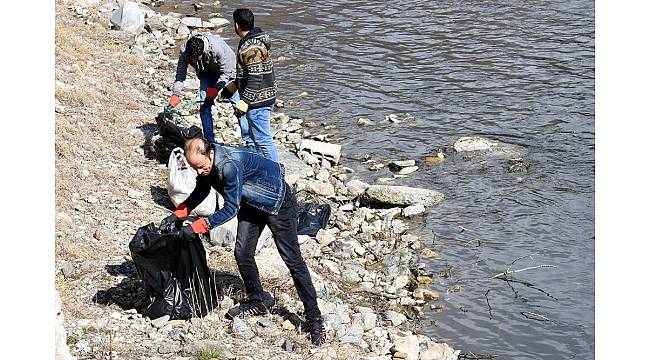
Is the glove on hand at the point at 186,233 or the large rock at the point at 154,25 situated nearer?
the glove on hand at the point at 186,233

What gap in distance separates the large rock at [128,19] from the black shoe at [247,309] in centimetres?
1070

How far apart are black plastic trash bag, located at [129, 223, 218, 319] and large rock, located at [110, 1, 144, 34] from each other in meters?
10.7

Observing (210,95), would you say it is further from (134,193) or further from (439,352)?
(439,352)

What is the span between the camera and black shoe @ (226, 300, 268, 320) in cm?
708

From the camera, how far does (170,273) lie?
6758 mm

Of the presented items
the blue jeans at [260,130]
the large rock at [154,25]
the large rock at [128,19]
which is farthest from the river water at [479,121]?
the blue jeans at [260,130]

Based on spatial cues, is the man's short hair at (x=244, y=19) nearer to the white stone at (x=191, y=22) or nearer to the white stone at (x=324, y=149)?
the white stone at (x=324, y=149)

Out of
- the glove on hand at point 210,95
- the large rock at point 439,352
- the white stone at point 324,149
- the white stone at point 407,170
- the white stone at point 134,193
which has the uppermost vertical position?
the glove on hand at point 210,95

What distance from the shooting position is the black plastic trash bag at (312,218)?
368 inches

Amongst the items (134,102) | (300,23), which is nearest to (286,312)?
(134,102)

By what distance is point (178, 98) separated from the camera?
10336 mm

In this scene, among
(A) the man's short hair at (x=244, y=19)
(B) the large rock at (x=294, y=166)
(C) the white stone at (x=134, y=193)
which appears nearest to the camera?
(A) the man's short hair at (x=244, y=19)

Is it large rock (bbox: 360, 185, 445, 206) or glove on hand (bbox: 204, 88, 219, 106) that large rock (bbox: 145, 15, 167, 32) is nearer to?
glove on hand (bbox: 204, 88, 219, 106)

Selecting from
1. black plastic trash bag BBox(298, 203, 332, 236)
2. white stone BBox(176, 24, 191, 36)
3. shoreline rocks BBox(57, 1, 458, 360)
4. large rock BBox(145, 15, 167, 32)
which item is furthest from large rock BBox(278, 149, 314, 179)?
large rock BBox(145, 15, 167, 32)
